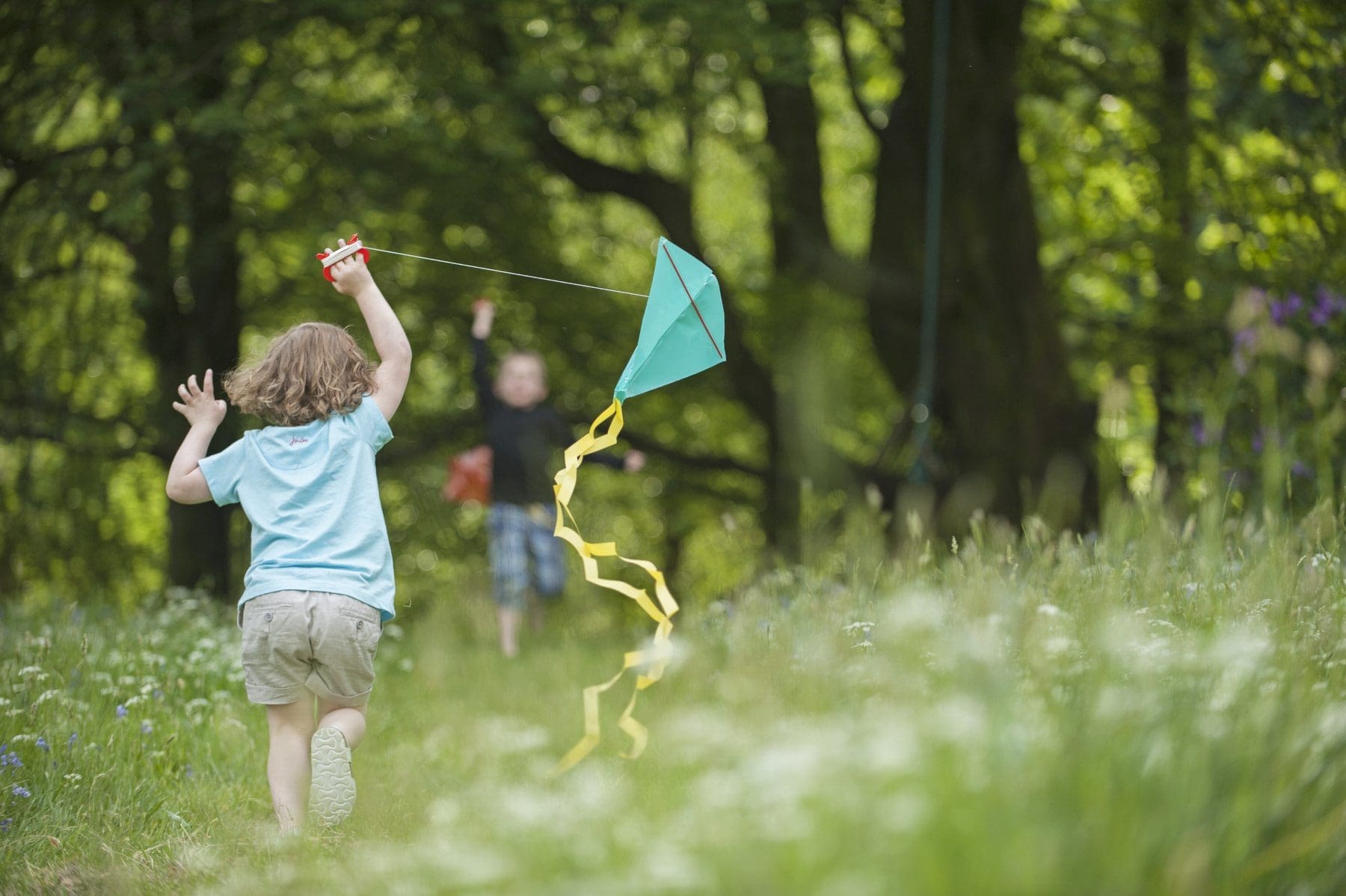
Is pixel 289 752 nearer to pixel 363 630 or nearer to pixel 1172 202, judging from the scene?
pixel 363 630

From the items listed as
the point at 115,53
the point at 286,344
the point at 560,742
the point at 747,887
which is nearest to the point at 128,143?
Result: the point at 115,53

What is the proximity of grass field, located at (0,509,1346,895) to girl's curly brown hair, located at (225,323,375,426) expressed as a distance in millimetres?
807

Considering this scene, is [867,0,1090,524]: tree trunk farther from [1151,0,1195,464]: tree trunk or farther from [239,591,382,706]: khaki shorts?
[239,591,382,706]: khaki shorts

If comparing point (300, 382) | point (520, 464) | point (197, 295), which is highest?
point (300, 382)

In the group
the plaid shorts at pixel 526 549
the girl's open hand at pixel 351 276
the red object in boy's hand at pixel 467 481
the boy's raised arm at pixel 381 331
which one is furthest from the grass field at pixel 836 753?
the red object in boy's hand at pixel 467 481

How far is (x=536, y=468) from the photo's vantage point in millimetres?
8133

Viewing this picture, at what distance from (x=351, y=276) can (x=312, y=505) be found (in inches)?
28.2

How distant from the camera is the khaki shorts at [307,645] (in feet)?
12.0

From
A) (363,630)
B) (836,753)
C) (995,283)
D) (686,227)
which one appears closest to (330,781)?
(363,630)

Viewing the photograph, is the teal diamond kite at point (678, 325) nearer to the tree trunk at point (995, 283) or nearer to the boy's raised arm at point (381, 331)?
the boy's raised arm at point (381, 331)

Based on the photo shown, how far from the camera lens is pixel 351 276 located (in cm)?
399

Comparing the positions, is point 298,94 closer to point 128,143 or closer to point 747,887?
point 128,143

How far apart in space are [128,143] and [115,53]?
1.89 ft

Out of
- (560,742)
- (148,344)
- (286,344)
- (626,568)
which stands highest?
(286,344)
